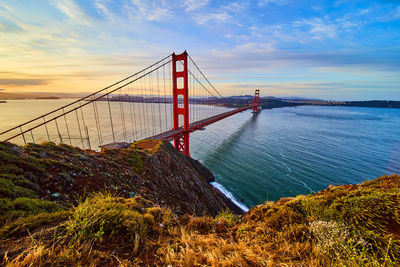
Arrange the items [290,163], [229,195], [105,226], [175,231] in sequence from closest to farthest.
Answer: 1. [105,226]
2. [175,231]
3. [229,195]
4. [290,163]

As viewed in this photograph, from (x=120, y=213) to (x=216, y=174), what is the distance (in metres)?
23.1

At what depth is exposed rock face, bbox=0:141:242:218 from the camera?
5.12 metres

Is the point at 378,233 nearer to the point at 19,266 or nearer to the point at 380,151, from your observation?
the point at 19,266

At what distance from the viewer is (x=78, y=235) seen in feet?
7.96

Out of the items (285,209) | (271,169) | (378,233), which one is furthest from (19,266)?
(271,169)

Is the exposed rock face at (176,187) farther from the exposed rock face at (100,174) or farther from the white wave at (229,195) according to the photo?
the white wave at (229,195)

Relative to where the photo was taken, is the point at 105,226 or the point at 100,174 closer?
the point at 105,226

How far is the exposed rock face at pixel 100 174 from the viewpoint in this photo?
16.8ft

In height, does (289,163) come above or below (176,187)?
below

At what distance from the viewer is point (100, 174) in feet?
24.2

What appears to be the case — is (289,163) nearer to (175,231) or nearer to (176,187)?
(176,187)

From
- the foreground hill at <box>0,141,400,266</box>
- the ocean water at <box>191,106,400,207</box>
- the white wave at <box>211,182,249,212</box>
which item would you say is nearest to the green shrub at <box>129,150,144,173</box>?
the foreground hill at <box>0,141,400,266</box>

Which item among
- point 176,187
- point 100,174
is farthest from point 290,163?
point 100,174

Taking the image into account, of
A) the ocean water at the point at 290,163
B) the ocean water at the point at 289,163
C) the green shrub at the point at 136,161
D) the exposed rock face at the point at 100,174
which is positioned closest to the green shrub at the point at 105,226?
the exposed rock face at the point at 100,174
